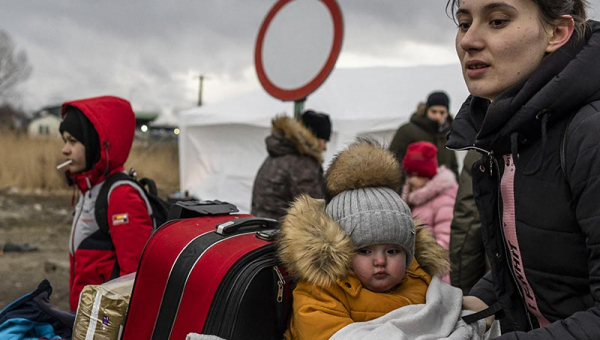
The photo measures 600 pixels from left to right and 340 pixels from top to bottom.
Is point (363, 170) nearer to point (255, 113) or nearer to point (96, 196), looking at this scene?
point (96, 196)

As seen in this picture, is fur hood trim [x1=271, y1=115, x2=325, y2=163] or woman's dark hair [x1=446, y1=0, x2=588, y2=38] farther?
fur hood trim [x1=271, y1=115, x2=325, y2=163]

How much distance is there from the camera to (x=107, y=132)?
3.03m

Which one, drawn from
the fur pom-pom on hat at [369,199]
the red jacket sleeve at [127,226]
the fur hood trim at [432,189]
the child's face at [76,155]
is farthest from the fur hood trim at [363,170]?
the fur hood trim at [432,189]

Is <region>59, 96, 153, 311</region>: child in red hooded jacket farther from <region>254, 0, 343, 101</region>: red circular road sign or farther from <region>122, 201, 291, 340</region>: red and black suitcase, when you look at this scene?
<region>254, 0, 343, 101</region>: red circular road sign

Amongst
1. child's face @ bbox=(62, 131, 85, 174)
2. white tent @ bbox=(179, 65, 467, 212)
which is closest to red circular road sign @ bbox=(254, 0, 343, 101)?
child's face @ bbox=(62, 131, 85, 174)

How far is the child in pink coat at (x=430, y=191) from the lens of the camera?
3.98m

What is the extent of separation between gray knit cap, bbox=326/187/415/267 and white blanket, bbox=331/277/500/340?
0.62 feet

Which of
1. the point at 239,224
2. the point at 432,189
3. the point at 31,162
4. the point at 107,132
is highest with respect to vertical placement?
the point at 107,132

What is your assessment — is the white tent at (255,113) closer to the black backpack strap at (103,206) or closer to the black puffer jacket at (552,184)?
the black backpack strap at (103,206)

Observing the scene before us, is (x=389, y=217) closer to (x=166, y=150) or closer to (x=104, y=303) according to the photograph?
(x=104, y=303)

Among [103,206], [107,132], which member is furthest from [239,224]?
[107,132]

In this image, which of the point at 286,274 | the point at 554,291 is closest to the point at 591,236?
the point at 554,291

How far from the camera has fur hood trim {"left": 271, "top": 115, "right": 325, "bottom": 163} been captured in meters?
4.34

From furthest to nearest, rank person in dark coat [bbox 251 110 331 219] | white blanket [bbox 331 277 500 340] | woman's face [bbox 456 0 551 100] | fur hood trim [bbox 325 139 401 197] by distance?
person in dark coat [bbox 251 110 331 219] → fur hood trim [bbox 325 139 401 197] → white blanket [bbox 331 277 500 340] → woman's face [bbox 456 0 551 100]
